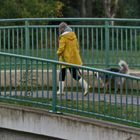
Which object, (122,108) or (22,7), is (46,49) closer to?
(122,108)

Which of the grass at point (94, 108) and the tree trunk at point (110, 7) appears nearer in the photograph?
the grass at point (94, 108)

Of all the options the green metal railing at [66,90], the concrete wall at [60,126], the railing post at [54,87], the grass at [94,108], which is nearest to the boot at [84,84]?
the green metal railing at [66,90]

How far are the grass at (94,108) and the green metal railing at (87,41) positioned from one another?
11.7ft

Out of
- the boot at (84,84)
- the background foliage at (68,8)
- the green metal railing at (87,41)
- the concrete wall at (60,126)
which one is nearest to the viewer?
the concrete wall at (60,126)

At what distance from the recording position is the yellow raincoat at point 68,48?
12.8 m

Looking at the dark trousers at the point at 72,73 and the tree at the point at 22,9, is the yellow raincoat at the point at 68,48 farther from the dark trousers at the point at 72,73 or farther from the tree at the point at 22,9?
the tree at the point at 22,9

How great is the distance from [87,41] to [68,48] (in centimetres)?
172

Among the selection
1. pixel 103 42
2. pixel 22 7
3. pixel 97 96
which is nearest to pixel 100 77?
pixel 97 96

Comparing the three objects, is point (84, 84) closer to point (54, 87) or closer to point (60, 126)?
point (54, 87)

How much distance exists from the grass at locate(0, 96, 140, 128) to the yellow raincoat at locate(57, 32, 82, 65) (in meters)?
2.00

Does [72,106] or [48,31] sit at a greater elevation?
[48,31]

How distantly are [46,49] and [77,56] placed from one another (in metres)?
1.76

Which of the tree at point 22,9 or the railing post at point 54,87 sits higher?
the tree at point 22,9

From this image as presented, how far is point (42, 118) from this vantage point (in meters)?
10.8
